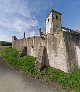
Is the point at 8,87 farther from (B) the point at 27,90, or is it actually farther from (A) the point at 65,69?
(A) the point at 65,69

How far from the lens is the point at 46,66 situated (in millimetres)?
21672

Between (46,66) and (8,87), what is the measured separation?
7.51m

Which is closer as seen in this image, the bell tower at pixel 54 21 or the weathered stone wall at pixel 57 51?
the weathered stone wall at pixel 57 51

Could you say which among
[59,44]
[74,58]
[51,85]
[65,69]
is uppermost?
[59,44]

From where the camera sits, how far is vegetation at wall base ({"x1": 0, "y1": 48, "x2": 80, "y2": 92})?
55.8 ft

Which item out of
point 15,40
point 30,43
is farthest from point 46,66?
point 15,40

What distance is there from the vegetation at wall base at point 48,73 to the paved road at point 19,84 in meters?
1.18

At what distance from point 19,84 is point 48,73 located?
4.54 meters

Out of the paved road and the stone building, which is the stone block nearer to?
the stone building

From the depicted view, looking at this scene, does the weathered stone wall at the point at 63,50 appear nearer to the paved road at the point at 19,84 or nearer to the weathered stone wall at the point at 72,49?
the weathered stone wall at the point at 72,49

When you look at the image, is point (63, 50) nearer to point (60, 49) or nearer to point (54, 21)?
point (60, 49)

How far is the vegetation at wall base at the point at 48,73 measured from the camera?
670 inches

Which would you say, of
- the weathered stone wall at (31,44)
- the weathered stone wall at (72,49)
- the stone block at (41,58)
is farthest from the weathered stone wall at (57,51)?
the weathered stone wall at (31,44)

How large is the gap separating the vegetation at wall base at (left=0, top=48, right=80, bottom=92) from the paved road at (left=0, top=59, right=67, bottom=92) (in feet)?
3.88
